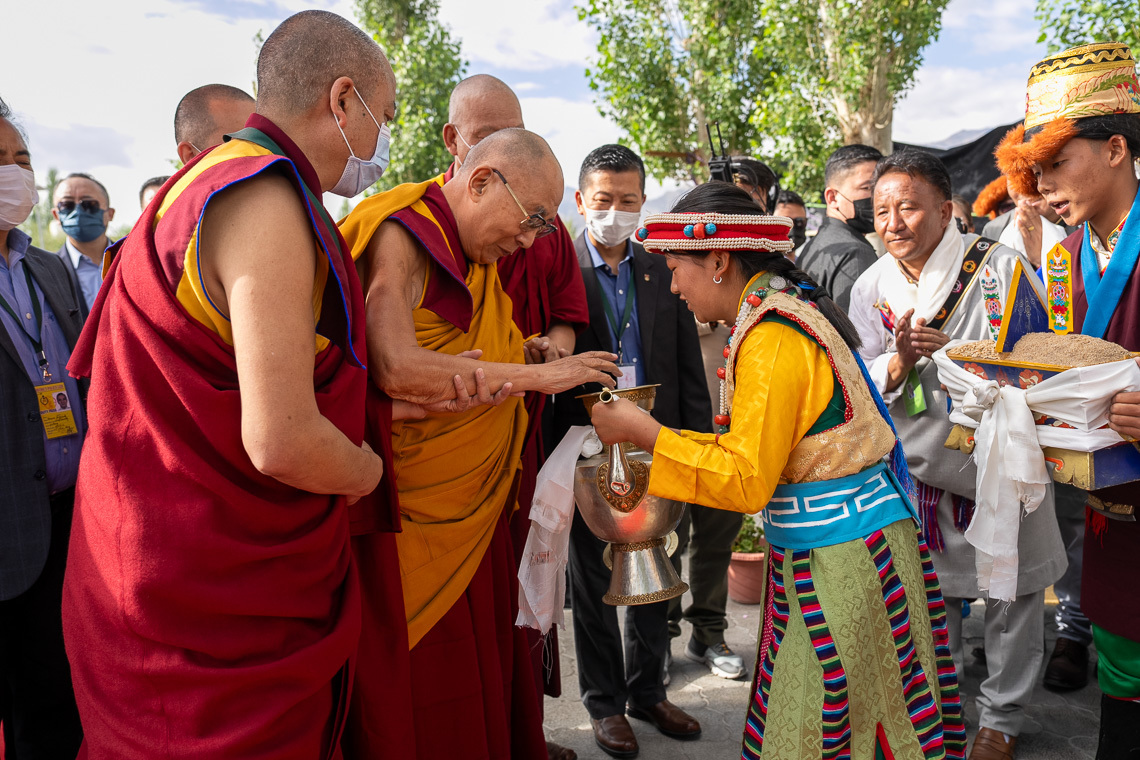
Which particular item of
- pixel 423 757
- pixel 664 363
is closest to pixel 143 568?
pixel 423 757

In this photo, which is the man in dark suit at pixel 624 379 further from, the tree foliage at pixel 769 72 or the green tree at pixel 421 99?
the green tree at pixel 421 99

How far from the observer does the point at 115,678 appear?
67.9 inches

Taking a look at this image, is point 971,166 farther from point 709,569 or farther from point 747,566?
point 709,569

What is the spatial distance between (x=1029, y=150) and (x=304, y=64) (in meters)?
2.42

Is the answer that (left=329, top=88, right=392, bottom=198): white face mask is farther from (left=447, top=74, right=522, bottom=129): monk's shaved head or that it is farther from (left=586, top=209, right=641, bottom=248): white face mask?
(left=586, top=209, right=641, bottom=248): white face mask

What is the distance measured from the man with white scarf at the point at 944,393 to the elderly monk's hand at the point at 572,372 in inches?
59.4

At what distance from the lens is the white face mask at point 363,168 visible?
6.84 feet

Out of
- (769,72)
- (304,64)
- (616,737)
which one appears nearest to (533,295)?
(304,64)

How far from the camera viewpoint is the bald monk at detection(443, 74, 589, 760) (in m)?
2.98

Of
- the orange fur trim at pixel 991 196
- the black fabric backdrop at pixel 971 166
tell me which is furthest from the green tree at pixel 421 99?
the orange fur trim at pixel 991 196

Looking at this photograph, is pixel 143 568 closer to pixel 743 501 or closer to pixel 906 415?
pixel 743 501

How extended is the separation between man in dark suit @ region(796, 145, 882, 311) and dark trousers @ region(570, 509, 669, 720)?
2.06m

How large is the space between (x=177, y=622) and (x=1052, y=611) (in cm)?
499

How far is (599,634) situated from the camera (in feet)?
11.4
